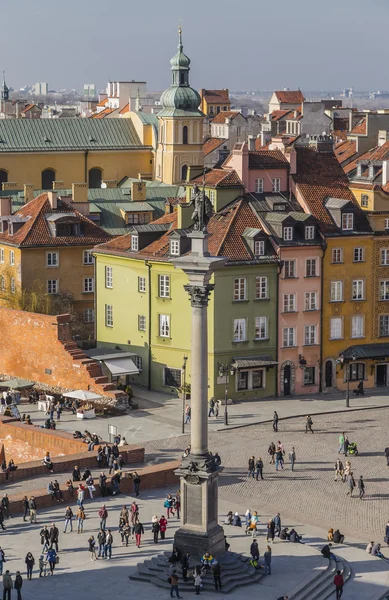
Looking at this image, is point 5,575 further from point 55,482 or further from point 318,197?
point 318,197

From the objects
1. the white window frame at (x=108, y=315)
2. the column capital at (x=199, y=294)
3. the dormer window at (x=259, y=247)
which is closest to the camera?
the column capital at (x=199, y=294)

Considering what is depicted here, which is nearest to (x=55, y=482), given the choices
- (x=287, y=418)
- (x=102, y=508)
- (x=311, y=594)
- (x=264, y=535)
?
(x=102, y=508)

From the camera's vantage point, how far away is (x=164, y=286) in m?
73.5

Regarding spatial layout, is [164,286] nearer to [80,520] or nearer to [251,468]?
Result: [251,468]

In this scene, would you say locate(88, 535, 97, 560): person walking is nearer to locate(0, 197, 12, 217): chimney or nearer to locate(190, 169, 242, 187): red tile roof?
locate(190, 169, 242, 187): red tile roof

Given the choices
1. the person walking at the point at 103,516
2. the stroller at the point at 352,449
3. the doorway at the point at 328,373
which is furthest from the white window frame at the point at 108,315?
the person walking at the point at 103,516

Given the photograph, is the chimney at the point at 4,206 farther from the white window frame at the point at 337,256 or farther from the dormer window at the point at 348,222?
the dormer window at the point at 348,222

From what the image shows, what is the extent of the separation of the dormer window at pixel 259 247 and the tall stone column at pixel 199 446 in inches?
1041

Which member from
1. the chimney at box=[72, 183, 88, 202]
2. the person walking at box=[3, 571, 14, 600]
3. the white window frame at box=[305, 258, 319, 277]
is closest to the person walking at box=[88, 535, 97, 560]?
the person walking at box=[3, 571, 14, 600]

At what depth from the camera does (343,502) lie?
183 ft

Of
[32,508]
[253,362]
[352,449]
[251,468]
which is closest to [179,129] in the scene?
[253,362]

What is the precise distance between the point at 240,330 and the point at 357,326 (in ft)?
Result: 23.0

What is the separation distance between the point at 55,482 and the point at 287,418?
16971mm

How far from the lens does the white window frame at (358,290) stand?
7562 centimetres
